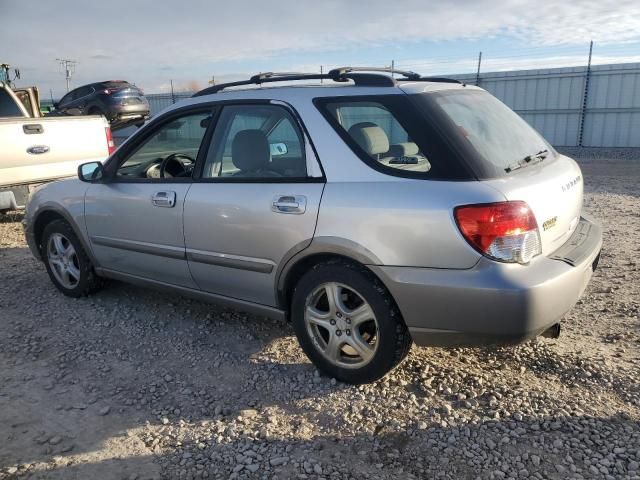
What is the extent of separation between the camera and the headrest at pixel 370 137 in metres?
3.07

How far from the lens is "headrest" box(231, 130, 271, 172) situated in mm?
3480

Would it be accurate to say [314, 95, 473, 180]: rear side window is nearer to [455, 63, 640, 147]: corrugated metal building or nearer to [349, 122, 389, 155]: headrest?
[349, 122, 389, 155]: headrest

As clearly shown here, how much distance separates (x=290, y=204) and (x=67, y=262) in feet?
8.74

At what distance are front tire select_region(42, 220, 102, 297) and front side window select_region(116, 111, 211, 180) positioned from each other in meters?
0.90

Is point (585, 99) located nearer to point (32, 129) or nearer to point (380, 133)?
point (32, 129)

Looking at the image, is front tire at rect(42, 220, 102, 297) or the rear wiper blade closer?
the rear wiper blade

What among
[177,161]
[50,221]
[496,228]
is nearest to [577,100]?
[177,161]

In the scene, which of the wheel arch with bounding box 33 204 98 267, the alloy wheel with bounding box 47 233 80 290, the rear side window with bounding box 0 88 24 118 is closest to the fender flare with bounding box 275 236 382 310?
the wheel arch with bounding box 33 204 98 267

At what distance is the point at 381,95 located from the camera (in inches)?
121

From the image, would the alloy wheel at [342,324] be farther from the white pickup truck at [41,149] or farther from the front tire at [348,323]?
the white pickup truck at [41,149]

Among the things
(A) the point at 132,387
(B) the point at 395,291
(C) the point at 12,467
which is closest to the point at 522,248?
(B) the point at 395,291

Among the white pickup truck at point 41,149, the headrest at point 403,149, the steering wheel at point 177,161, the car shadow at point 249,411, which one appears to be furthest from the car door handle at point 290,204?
the white pickup truck at point 41,149

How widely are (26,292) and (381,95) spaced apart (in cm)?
382

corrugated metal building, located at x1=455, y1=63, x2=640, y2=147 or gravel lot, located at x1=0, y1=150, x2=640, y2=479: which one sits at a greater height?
corrugated metal building, located at x1=455, y1=63, x2=640, y2=147
